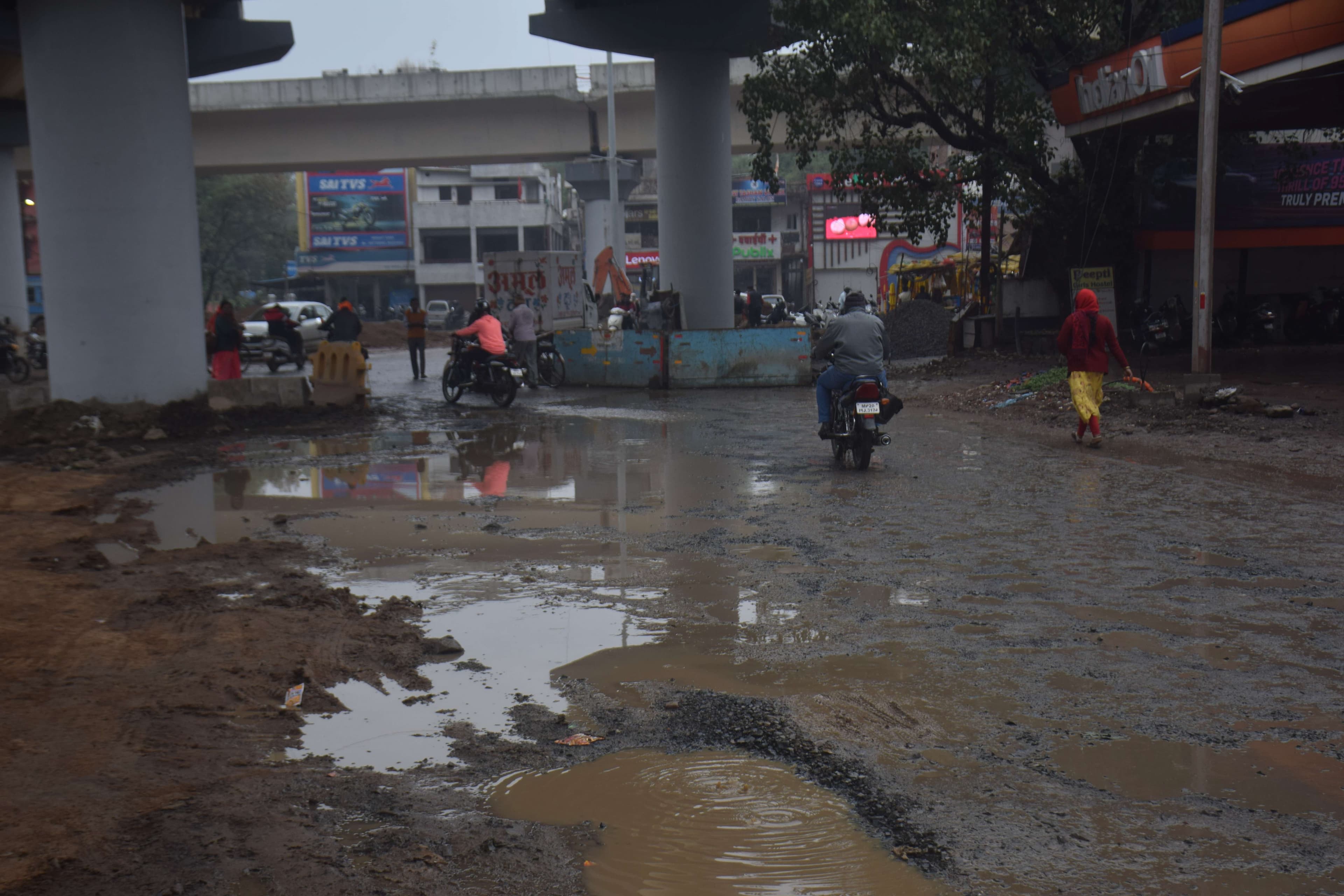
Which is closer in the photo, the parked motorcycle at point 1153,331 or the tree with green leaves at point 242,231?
the parked motorcycle at point 1153,331

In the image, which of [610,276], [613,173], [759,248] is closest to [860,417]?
[610,276]

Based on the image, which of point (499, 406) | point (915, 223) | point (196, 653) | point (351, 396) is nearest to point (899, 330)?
point (915, 223)

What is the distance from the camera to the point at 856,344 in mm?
11492

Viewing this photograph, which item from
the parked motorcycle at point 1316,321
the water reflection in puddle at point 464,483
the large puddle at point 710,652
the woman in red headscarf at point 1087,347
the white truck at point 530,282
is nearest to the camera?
the large puddle at point 710,652

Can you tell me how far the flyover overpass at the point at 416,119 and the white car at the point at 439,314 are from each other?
2339 centimetres

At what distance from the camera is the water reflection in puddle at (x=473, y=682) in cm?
445

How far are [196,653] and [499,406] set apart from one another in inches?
540

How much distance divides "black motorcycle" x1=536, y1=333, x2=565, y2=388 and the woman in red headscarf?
491 inches

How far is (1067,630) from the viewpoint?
5.84m

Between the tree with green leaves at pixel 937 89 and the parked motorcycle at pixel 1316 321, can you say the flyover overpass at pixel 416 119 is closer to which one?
the tree with green leaves at pixel 937 89

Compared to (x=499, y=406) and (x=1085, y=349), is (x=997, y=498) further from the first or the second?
(x=499, y=406)

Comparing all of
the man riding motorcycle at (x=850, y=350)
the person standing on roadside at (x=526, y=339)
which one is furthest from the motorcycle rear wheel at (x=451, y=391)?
the man riding motorcycle at (x=850, y=350)

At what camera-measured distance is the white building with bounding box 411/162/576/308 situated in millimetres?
70750

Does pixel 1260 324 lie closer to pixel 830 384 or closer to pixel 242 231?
pixel 830 384
